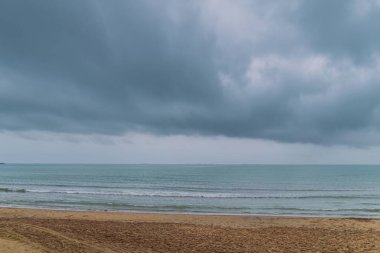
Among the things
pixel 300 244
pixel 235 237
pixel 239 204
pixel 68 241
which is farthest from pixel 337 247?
pixel 239 204

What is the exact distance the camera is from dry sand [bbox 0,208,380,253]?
1330 centimetres

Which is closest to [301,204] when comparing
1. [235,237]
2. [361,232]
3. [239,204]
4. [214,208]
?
[239,204]

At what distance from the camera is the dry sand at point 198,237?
1330 centimetres

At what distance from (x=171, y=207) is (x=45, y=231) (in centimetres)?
1918

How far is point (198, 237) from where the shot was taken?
17094 mm

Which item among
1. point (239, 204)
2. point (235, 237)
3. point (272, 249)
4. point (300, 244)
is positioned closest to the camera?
point (272, 249)

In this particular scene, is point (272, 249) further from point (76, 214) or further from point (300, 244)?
point (76, 214)

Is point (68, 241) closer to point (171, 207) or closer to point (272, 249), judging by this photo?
point (272, 249)

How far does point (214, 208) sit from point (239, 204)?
4.22m

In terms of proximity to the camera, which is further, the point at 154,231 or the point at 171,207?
the point at 171,207

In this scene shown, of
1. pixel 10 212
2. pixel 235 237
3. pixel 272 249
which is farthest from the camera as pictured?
pixel 10 212

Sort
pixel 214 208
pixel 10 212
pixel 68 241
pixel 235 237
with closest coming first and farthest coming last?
pixel 68 241 → pixel 235 237 → pixel 10 212 → pixel 214 208

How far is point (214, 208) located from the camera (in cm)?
3319

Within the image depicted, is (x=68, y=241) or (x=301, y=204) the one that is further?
(x=301, y=204)
